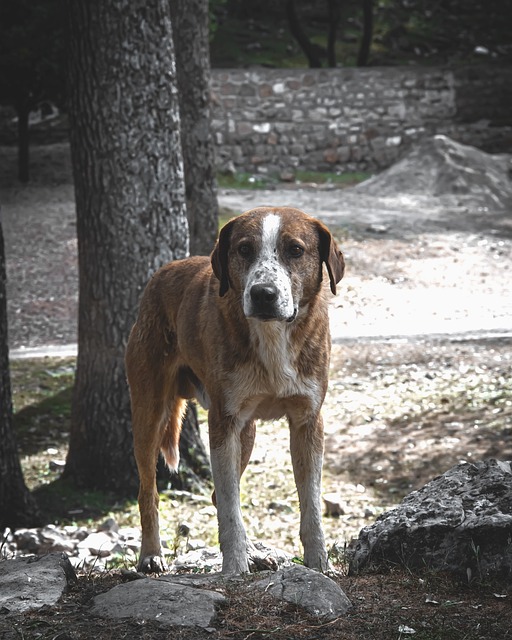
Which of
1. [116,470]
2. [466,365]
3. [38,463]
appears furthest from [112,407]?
[466,365]

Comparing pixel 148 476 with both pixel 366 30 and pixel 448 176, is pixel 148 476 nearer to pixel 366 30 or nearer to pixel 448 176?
pixel 448 176

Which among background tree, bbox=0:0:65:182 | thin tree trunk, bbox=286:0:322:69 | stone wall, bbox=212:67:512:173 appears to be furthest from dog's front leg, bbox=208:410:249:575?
thin tree trunk, bbox=286:0:322:69

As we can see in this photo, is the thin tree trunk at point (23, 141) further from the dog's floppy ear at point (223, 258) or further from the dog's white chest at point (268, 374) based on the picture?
the dog's white chest at point (268, 374)

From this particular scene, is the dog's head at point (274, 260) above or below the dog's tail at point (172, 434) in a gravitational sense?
above

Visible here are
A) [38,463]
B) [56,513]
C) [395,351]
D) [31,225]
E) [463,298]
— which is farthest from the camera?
[31,225]

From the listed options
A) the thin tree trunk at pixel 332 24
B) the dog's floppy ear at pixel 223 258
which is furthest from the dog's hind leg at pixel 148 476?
the thin tree trunk at pixel 332 24

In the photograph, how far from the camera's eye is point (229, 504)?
15.5ft

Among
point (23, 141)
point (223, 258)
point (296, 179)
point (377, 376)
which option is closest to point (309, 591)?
point (223, 258)

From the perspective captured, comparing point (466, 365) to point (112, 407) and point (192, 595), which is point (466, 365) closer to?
point (112, 407)

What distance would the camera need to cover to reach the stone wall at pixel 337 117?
22406mm

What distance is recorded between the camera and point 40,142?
75.3 ft

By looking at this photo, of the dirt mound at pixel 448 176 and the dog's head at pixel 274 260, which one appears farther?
the dirt mound at pixel 448 176

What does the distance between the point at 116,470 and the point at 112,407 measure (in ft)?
1.56

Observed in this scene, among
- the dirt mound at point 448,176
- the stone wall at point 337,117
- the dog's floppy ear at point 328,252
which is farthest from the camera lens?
the stone wall at point 337,117
